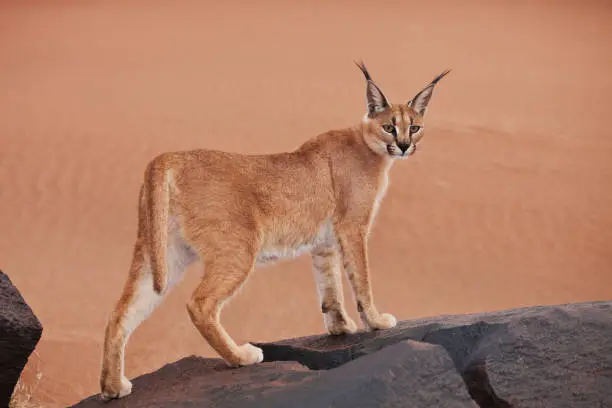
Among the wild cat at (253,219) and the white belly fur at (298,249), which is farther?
the white belly fur at (298,249)

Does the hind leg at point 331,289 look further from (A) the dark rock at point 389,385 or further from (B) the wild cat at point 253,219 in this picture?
(A) the dark rock at point 389,385

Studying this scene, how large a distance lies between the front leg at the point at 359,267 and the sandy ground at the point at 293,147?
5.01 metres

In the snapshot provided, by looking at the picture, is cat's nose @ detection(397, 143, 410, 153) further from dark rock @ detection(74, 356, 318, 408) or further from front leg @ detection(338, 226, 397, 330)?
dark rock @ detection(74, 356, 318, 408)

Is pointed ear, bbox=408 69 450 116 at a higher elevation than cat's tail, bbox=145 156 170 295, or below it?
higher

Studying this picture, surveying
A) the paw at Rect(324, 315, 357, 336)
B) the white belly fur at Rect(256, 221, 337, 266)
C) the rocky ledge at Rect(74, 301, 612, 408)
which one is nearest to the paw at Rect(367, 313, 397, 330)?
the paw at Rect(324, 315, 357, 336)

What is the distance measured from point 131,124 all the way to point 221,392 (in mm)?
11436

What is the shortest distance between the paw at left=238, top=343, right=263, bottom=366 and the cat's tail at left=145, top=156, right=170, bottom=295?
0.64 metres

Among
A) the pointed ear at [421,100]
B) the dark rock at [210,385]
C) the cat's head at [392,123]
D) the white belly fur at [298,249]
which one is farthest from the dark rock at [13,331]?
the pointed ear at [421,100]

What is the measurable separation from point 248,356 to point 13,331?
174 centimetres

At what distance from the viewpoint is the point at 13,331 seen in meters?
5.55

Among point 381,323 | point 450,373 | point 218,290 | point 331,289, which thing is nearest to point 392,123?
point 331,289

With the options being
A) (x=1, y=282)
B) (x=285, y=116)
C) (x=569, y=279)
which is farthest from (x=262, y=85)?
(x=1, y=282)

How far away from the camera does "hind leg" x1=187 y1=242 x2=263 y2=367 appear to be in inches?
193

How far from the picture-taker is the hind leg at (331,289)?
233 inches
